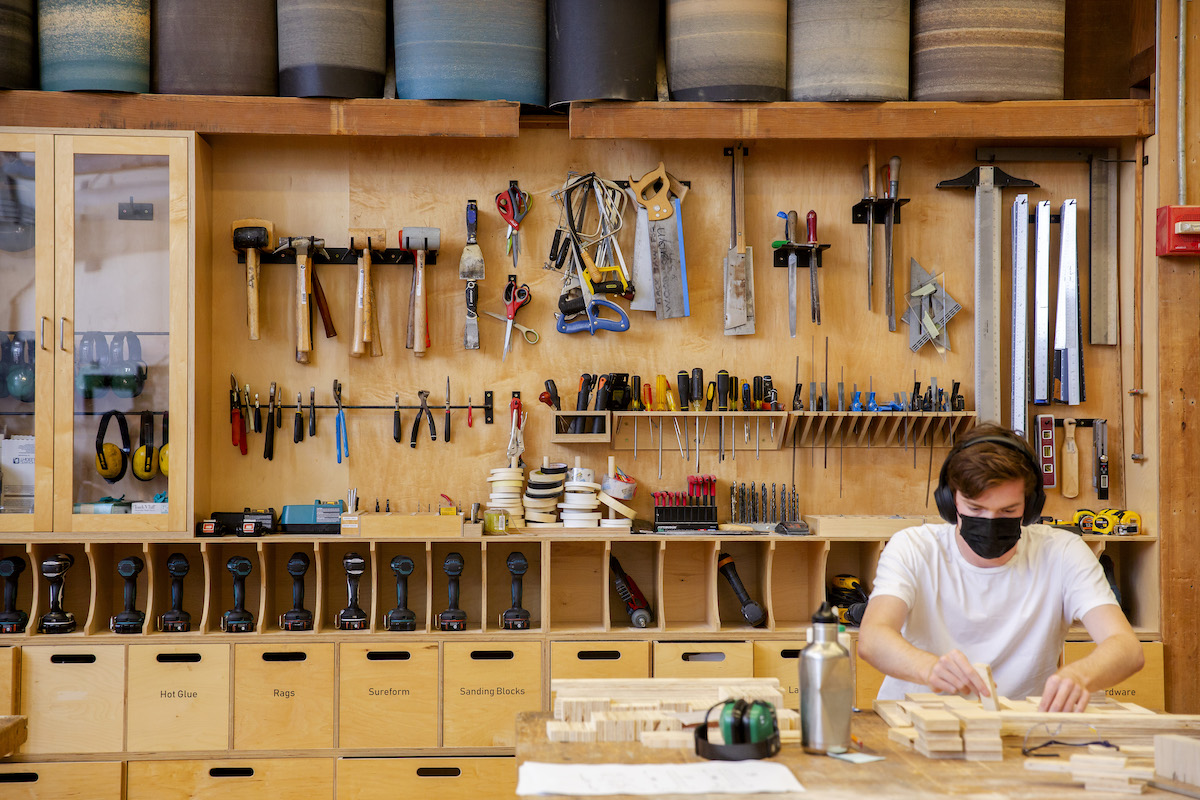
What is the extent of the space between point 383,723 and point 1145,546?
323cm

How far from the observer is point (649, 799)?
154 centimetres

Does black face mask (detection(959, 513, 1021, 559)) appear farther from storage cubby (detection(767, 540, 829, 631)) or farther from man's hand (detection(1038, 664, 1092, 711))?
storage cubby (detection(767, 540, 829, 631))

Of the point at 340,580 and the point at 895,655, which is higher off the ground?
the point at 895,655

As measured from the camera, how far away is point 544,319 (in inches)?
164

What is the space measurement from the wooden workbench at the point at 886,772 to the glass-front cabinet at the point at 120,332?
8.18ft

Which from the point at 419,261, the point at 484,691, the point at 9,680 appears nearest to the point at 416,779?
the point at 484,691

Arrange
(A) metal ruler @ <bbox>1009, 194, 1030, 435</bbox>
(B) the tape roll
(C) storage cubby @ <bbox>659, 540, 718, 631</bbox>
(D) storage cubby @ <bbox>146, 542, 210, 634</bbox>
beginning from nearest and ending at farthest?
(D) storage cubby @ <bbox>146, 542, 210, 634</bbox> → (B) the tape roll → (A) metal ruler @ <bbox>1009, 194, 1030, 435</bbox> → (C) storage cubby @ <bbox>659, 540, 718, 631</bbox>

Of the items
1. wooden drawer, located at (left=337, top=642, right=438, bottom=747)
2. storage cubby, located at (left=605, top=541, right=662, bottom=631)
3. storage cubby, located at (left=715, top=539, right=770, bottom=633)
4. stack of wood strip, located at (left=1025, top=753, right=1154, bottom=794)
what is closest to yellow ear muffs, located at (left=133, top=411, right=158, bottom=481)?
wooden drawer, located at (left=337, top=642, right=438, bottom=747)

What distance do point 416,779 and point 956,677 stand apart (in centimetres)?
243

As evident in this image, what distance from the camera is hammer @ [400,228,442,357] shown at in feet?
13.0

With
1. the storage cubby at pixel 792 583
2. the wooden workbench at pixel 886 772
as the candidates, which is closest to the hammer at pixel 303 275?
the storage cubby at pixel 792 583

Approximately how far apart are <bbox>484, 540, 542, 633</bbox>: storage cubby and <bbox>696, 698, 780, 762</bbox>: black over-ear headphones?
7.84 feet

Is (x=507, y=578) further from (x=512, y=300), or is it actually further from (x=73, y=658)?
(x=73, y=658)

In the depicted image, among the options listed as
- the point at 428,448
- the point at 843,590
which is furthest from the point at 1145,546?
the point at 428,448
